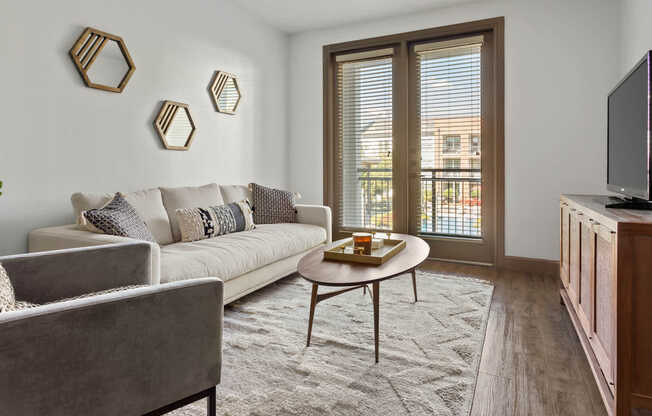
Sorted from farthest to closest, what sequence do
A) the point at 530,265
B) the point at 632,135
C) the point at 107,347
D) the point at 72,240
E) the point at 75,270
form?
the point at 530,265 < the point at 72,240 < the point at 632,135 < the point at 75,270 < the point at 107,347

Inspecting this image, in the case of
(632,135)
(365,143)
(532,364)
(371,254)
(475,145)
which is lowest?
(532,364)

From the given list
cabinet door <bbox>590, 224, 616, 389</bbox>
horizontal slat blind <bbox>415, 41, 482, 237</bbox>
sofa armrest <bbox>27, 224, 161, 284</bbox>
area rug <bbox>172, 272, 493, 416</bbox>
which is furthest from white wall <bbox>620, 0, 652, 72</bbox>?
sofa armrest <bbox>27, 224, 161, 284</bbox>

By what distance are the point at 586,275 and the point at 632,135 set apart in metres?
0.72

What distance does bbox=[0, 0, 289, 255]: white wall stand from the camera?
7.37 ft

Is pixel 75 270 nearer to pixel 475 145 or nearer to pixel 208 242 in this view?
pixel 208 242

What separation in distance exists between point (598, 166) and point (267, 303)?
3082mm

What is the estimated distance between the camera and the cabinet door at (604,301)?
144cm

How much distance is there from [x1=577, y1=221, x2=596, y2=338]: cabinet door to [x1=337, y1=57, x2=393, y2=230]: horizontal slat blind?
2.43 metres

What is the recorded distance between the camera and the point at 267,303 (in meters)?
2.74

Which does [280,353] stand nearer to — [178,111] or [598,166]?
[178,111]

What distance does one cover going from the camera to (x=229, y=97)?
151 inches

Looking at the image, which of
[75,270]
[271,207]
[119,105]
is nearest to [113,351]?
[75,270]

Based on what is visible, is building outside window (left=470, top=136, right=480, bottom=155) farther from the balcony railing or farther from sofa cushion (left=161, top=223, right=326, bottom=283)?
sofa cushion (left=161, top=223, right=326, bottom=283)

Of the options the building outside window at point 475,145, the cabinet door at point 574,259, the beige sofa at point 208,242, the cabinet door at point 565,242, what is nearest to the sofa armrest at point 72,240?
the beige sofa at point 208,242
